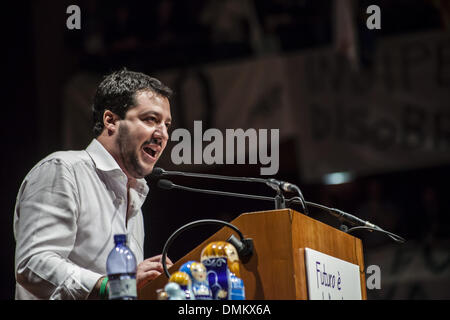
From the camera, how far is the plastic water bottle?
6.61 ft

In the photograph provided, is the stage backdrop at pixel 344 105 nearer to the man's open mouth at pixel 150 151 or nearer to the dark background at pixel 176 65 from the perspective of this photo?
the dark background at pixel 176 65

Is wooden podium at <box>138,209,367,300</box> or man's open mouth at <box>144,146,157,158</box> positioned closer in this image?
wooden podium at <box>138,209,367,300</box>

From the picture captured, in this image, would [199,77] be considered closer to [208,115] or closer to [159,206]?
[208,115]

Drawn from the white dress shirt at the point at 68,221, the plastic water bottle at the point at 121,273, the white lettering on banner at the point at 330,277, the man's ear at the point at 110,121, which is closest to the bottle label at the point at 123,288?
the plastic water bottle at the point at 121,273

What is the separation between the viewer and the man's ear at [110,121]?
9.46ft

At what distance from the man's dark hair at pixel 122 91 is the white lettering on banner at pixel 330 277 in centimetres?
102

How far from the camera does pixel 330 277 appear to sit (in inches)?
89.8

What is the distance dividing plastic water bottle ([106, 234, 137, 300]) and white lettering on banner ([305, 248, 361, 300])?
517mm

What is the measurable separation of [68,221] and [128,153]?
1.55 feet

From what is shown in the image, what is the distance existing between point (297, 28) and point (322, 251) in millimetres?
5004

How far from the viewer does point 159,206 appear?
283 inches

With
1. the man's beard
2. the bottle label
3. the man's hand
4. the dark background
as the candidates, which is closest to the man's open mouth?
the man's beard

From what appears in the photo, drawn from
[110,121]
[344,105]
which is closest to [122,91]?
[110,121]

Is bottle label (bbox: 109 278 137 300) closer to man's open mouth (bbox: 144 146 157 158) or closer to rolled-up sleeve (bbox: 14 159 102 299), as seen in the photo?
rolled-up sleeve (bbox: 14 159 102 299)
